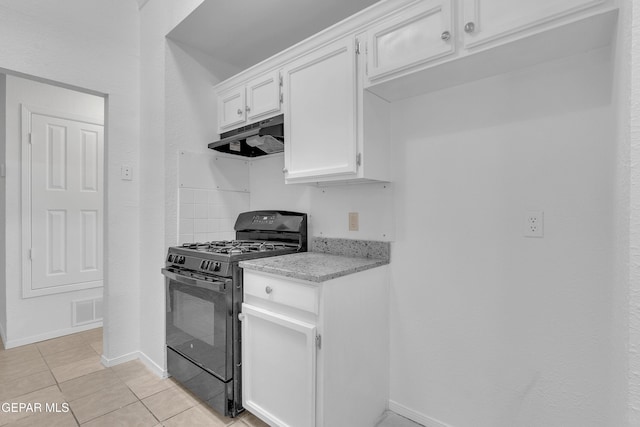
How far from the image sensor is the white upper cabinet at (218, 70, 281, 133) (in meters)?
2.01

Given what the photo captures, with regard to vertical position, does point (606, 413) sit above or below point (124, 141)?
below

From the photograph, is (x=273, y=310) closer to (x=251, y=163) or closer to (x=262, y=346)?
(x=262, y=346)

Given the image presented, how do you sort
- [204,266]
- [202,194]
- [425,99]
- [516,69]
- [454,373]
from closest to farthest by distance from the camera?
[516,69], [454,373], [425,99], [204,266], [202,194]

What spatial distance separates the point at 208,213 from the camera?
247 centimetres

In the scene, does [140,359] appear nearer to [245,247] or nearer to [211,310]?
[211,310]

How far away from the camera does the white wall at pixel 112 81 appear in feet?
6.66

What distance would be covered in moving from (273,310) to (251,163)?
152cm

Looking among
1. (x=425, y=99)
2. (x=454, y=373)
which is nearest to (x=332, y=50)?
(x=425, y=99)

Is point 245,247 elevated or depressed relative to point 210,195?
depressed

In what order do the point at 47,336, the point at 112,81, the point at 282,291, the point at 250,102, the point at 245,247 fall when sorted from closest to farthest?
the point at 282,291 → the point at 245,247 → the point at 250,102 → the point at 112,81 → the point at 47,336

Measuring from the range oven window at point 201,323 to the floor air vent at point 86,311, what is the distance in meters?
1.47

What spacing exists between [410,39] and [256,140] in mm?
1174


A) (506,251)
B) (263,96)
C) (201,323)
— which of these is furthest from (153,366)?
(506,251)

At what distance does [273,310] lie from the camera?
159 centimetres
